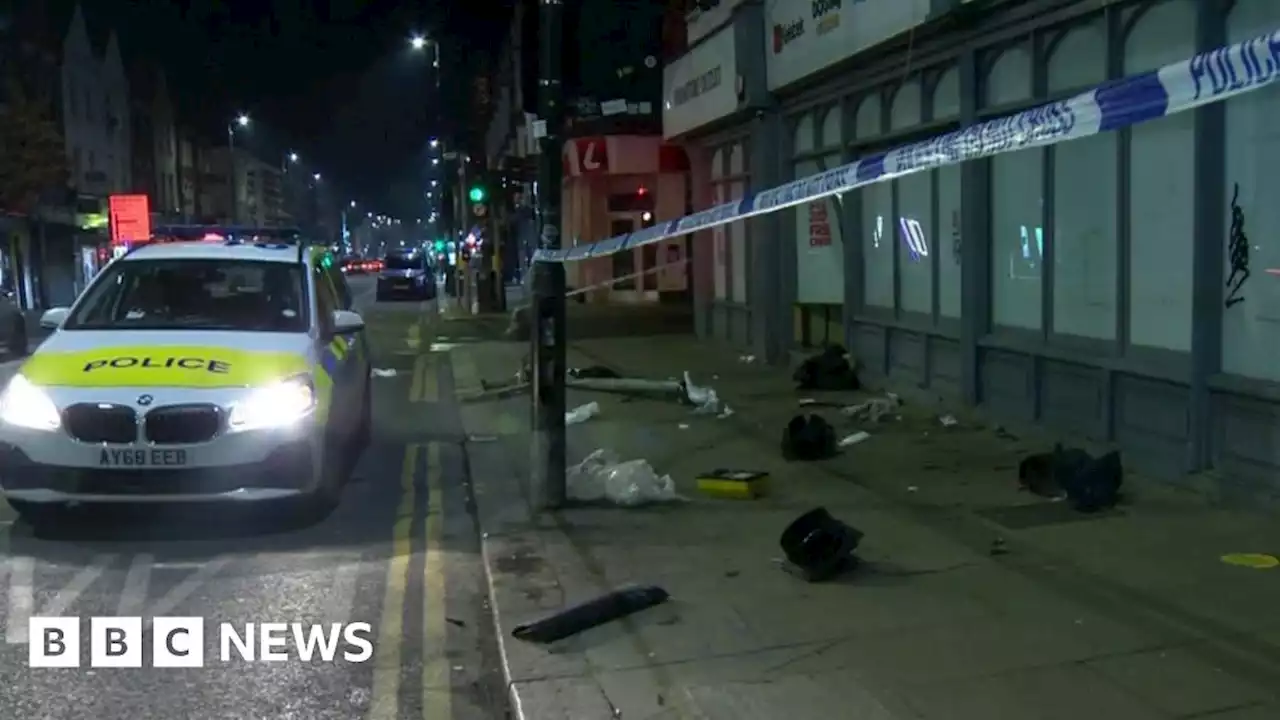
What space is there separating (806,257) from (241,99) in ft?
251

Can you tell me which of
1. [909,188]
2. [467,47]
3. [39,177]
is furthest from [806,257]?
[467,47]

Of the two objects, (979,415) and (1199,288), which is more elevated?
(1199,288)

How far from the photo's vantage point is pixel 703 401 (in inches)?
543

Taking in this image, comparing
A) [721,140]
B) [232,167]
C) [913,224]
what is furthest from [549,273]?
[232,167]

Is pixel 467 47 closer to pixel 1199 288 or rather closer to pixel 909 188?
pixel 909 188

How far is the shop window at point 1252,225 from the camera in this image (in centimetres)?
800

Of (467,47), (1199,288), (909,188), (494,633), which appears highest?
(467,47)

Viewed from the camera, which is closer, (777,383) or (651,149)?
(777,383)

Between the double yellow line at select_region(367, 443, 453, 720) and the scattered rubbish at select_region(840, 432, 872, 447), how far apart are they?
133 inches

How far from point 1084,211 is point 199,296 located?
649 cm

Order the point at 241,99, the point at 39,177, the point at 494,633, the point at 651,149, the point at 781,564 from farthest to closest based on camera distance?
the point at 241,99, the point at 39,177, the point at 651,149, the point at 781,564, the point at 494,633

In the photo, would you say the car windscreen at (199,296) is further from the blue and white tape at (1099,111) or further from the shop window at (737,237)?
the shop window at (737,237)

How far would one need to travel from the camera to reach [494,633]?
6.66m

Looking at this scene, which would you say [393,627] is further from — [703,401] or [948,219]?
[948,219]
